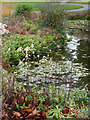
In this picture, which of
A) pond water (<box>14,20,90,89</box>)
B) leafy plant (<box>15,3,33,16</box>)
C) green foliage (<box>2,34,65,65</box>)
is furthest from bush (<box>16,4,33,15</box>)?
pond water (<box>14,20,90,89</box>)

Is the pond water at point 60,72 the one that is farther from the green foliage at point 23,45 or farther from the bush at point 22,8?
the bush at point 22,8

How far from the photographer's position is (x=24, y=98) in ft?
8.21

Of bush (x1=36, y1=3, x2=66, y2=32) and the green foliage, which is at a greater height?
bush (x1=36, y1=3, x2=66, y2=32)

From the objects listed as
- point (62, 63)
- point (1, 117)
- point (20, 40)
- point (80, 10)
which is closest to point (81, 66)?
point (62, 63)

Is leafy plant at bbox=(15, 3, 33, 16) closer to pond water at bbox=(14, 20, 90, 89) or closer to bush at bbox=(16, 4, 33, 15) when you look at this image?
bush at bbox=(16, 4, 33, 15)

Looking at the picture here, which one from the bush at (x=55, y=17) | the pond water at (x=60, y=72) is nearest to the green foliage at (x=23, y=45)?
the pond water at (x=60, y=72)

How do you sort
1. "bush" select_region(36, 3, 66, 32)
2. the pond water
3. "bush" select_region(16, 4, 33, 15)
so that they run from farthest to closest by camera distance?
1. "bush" select_region(16, 4, 33, 15)
2. "bush" select_region(36, 3, 66, 32)
3. the pond water

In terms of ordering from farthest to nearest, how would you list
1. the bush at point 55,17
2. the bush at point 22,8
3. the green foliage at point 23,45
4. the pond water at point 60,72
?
the bush at point 22,8 → the bush at point 55,17 → the green foliage at point 23,45 → the pond water at point 60,72

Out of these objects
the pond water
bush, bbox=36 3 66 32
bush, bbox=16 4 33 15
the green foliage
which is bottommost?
the pond water

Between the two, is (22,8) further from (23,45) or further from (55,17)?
(23,45)

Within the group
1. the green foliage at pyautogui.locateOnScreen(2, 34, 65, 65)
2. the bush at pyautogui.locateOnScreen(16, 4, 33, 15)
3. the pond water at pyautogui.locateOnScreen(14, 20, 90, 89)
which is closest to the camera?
the pond water at pyautogui.locateOnScreen(14, 20, 90, 89)

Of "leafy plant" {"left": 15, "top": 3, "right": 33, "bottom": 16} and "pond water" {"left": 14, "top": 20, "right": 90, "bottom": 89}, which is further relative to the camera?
"leafy plant" {"left": 15, "top": 3, "right": 33, "bottom": 16}

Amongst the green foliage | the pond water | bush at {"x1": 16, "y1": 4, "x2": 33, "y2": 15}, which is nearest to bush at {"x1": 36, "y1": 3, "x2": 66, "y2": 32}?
the green foliage

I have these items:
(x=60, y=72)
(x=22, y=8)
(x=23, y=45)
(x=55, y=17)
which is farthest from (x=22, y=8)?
(x=60, y=72)
